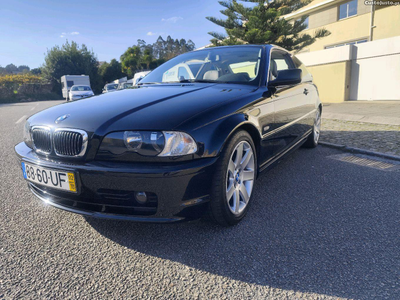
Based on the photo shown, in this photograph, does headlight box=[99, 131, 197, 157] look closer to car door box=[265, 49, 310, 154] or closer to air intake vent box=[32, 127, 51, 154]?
air intake vent box=[32, 127, 51, 154]

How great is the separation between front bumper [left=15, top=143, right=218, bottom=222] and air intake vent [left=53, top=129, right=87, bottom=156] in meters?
0.08

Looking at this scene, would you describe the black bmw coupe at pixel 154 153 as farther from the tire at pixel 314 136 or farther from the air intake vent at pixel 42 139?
the tire at pixel 314 136

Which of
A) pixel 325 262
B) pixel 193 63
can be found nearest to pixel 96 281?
pixel 325 262

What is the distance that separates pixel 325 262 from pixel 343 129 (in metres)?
5.17

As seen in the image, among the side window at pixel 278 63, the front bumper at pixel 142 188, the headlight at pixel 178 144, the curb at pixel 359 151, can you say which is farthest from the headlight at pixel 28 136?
the curb at pixel 359 151

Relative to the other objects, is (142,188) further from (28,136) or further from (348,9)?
(348,9)

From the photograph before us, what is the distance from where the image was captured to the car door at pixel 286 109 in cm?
297

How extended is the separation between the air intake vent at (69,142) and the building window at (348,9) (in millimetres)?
21615

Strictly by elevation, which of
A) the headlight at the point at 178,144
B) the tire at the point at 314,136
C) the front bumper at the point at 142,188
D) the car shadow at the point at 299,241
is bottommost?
the car shadow at the point at 299,241

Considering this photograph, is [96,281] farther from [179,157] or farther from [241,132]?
[241,132]

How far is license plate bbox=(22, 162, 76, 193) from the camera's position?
1931 millimetres

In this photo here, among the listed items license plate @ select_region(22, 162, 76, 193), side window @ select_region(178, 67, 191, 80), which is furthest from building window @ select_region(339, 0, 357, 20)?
license plate @ select_region(22, 162, 76, 193)

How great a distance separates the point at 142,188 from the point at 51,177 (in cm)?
70

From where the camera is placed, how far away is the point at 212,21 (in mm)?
16656
